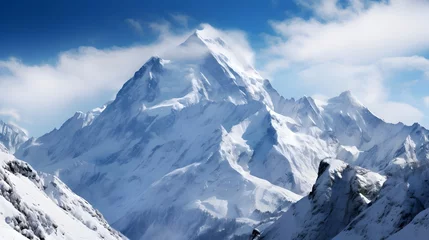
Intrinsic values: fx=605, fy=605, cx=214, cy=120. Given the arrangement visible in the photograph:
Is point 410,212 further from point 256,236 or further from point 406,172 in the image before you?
point 256,236

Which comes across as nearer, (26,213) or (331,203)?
(331,203)

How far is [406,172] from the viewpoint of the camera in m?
118

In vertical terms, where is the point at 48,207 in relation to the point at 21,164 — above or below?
below

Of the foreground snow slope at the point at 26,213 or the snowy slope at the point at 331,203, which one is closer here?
the foreground snow slope at the point at 26,213

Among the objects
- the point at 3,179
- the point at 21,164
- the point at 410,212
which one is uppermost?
the point at 21,164

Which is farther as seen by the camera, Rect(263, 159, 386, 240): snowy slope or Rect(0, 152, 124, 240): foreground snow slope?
Rect(263, 159, 386, 240): snowy slope

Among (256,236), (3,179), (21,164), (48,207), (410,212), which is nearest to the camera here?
(410,212)

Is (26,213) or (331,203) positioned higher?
(331,203)

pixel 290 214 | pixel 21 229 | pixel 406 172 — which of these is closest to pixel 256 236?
pixel 290 214

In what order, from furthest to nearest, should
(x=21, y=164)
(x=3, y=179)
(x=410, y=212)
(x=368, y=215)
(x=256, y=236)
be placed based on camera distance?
(x=21, y=164) < (x=256, y=236) < (x=3, y=179) < (x=368, y=215) < (x=410, y=212)

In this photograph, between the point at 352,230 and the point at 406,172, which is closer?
the point at 352,230

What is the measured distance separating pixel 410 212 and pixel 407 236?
12.5m

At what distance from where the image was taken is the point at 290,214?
141500mm

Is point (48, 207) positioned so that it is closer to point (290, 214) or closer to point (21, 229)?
point (21, 229)
